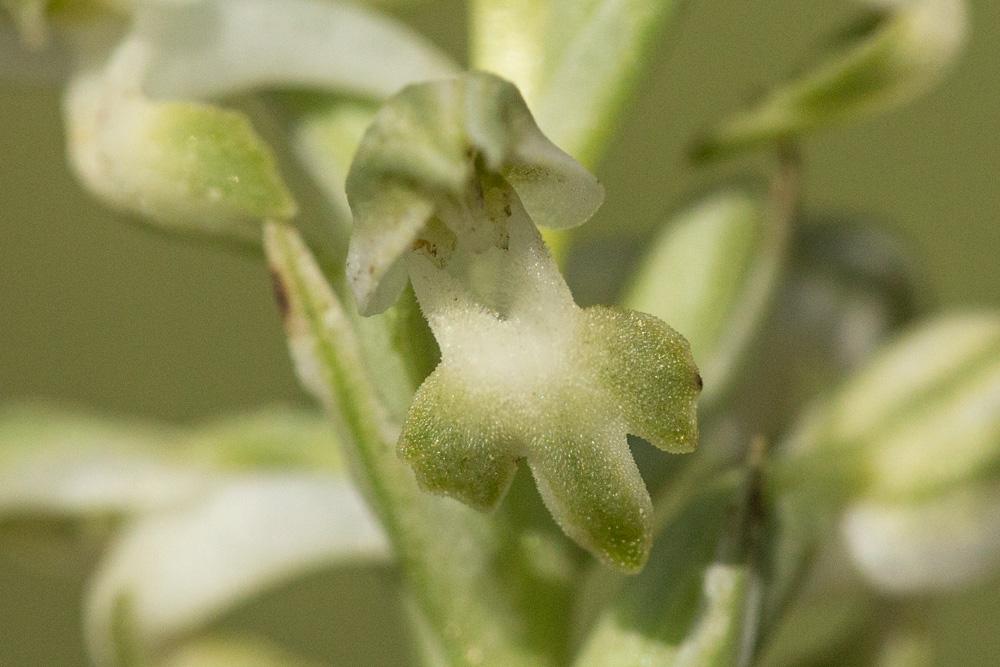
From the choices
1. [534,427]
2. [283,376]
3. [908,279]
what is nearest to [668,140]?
[283,376]

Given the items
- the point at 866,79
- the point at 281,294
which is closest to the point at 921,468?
the point at 866,79

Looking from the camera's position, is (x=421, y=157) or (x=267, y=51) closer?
(x=421, y=157)

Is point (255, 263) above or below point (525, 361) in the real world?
below

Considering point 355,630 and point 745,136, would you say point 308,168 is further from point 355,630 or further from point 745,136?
point 355,630

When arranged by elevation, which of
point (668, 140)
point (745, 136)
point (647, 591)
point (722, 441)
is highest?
point (745, 136)

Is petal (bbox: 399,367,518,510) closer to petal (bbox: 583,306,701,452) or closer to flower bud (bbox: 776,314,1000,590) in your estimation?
petal (bbox: 583,306,701,452)

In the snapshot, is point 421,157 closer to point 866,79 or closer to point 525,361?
point 525,361

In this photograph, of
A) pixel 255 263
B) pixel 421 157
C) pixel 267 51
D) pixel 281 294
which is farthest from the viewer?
pixel 255 263

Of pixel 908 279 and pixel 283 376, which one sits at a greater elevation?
pixel 908 279
